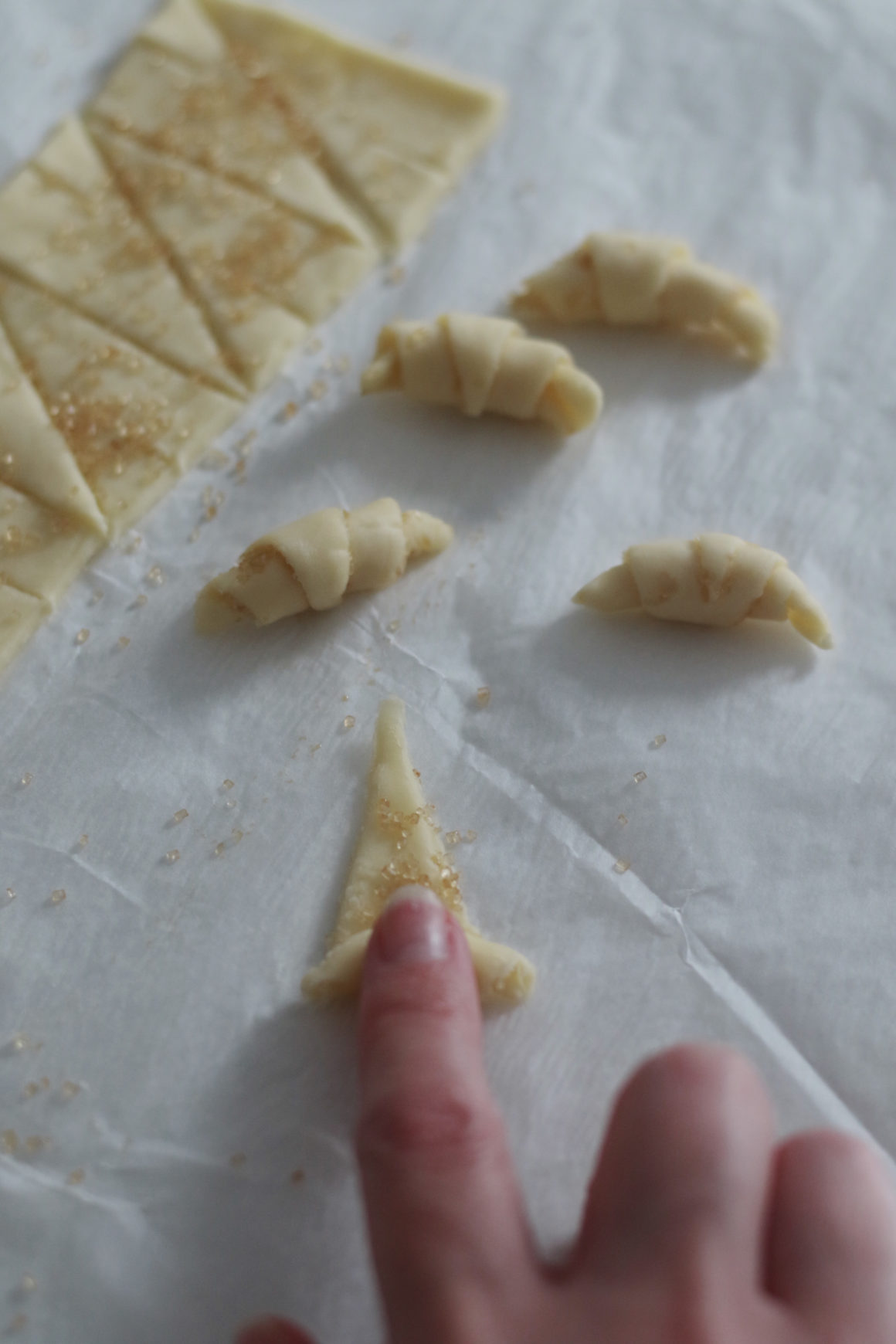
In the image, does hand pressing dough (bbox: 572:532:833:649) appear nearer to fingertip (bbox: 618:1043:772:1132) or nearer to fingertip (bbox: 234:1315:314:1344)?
fingertip (bbox: 618:1043:772:1132)

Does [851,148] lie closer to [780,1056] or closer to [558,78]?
[558,78]

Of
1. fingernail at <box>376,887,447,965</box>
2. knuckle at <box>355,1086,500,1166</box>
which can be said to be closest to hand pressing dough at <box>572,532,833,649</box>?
fingernail at <box>376,887,447,965</box>

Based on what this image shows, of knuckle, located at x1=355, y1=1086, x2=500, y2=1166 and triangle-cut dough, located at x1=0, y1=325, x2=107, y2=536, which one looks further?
triangle-cut dough, located at x1=0, y1=325, x2=107, y2=536

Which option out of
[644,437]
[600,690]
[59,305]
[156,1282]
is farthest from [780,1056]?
[59,305]

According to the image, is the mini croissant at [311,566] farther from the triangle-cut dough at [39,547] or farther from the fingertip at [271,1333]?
the fingertip at [271,1333]

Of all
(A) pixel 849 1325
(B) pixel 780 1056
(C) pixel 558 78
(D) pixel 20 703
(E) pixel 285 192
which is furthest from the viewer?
(C) pixel 558 78


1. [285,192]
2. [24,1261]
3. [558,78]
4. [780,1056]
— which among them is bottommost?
[24,1261]
